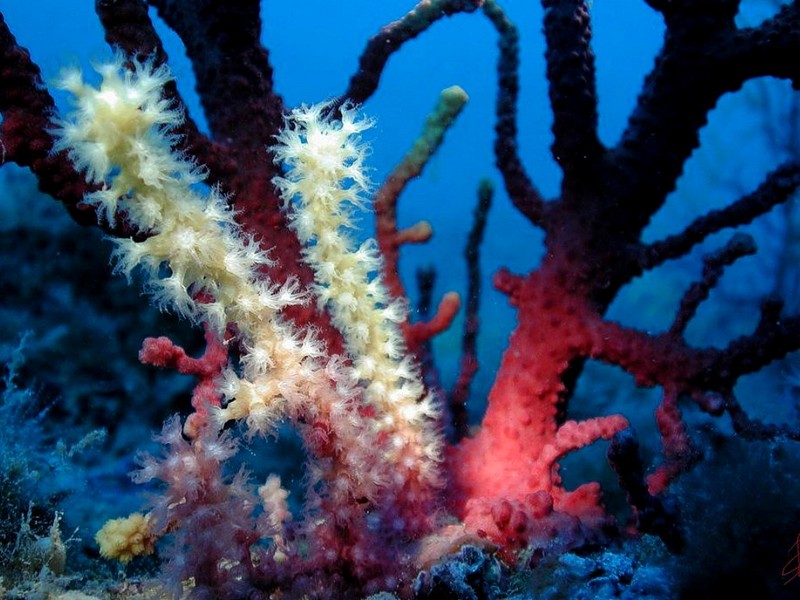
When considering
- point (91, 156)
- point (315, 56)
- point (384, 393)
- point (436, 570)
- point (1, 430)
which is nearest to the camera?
point (91, 156)

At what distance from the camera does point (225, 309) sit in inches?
82.5

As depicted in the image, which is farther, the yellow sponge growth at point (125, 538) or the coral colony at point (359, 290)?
the yellow sponge growth at point (125, 538)

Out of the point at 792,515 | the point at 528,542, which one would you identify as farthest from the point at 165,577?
the point at 792,515

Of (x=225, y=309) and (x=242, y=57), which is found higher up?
(x=242, y=57)

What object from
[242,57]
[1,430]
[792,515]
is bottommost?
[792,515]

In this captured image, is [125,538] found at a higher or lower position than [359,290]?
lower

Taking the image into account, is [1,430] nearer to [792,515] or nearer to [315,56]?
[792,515]

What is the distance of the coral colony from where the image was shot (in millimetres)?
1931

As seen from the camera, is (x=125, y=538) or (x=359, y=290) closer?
(x=359, y=290)

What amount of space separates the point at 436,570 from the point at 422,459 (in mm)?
762

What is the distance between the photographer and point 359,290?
2432mm

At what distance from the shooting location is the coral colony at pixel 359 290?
6.33ft

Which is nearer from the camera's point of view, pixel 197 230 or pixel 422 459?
pixel 197 230

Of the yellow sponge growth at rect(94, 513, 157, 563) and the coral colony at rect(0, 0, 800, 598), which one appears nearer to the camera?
the coral colony at rect(0, 0, 800, 598)
